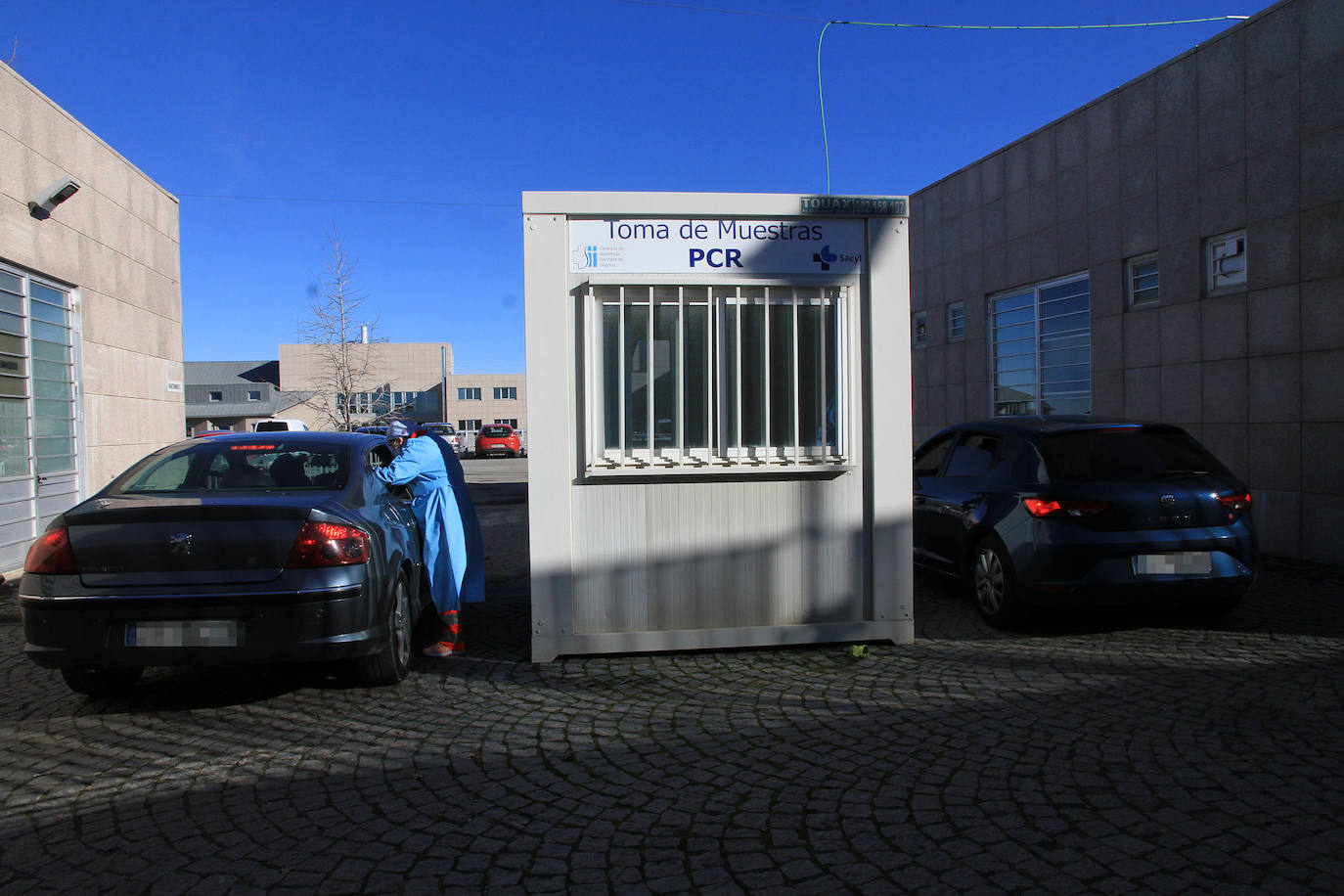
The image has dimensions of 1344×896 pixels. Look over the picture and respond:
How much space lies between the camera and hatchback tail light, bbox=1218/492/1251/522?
5.76 metres

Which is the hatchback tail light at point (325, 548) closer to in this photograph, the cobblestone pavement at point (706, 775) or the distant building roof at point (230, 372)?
the cobblestone pavement at point (706, 775)

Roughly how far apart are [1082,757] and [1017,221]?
1017cm

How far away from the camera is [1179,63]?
9.59 m

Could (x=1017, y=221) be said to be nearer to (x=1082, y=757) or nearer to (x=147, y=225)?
(x=1082, y=757)

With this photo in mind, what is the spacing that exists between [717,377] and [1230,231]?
6.77m

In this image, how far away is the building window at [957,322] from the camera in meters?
13.8

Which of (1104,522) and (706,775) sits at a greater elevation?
(1104,522)

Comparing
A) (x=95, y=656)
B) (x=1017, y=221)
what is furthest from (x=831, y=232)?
(x=1017, y=221)

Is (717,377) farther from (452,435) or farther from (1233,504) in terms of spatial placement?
(452,435)

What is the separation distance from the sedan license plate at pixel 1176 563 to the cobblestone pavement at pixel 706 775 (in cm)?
45

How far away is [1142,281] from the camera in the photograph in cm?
1034

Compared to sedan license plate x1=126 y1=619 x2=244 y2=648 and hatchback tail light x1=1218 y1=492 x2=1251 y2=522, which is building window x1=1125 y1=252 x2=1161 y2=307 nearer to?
hatchback tail light x1=1218 y1=492 x2=1251 y2=522

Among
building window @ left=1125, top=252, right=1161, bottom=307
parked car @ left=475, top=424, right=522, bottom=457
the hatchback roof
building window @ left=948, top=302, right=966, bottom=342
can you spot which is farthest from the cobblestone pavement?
parked car @ left=475, top=424, right=522, bottom=457

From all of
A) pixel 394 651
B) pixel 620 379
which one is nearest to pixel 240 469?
pixel 394 651
